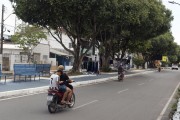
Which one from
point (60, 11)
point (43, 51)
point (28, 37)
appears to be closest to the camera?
point (60, 11)

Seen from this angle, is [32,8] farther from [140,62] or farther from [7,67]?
[140,62]

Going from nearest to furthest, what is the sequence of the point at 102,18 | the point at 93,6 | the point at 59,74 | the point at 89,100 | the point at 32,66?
the point at 59,74 < the point at 89,100 < the point at 32,66 < the point at 93,6 < the point at 102,18

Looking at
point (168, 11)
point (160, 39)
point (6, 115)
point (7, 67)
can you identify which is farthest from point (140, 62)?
point (6, 115)

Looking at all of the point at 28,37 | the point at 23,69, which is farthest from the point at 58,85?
A: the point at 28,37

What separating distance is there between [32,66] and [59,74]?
40.6 feet

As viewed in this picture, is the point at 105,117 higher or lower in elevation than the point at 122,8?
lower

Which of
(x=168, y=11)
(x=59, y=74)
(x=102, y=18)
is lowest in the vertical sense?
(x=59, y=74)

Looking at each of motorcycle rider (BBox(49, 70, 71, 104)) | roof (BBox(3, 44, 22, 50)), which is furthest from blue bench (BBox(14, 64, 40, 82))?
roof (BBox(3, 44, 22, 50))

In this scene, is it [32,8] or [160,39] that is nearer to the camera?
[32,8]

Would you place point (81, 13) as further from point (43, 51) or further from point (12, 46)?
point (43, 51)

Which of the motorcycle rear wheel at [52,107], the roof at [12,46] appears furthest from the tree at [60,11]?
the roof at [12,46]

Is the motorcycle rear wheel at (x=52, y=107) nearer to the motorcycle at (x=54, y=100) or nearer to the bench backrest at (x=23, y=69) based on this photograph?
the motorcycle at (x=54, y=100)

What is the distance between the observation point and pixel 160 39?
290 ft

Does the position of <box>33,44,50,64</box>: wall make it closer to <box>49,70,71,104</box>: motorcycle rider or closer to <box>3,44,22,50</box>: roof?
<box>3,44,22,50</box>: roof
